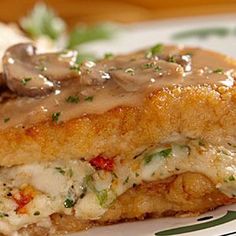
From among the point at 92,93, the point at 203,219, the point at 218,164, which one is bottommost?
the point at 203,219

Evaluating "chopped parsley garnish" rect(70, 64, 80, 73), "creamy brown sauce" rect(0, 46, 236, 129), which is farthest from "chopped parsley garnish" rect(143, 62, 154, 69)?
"chopped parsley garnish" rect(70, 64, 80, 73)

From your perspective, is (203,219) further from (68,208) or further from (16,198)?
(16,198)

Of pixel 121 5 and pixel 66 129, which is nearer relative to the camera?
pixel 66 129

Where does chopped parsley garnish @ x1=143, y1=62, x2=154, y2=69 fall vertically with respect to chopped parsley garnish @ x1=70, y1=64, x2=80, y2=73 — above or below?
above

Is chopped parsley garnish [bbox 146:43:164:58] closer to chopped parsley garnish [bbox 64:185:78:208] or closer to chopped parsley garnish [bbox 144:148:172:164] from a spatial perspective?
chopped parsley garnish [bbox 144:148:172:164]

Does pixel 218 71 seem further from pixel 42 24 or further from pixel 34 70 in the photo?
pixel 42 24

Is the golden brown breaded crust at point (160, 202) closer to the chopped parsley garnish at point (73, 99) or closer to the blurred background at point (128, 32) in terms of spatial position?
the chopped parsley garnish at point (73, 99)

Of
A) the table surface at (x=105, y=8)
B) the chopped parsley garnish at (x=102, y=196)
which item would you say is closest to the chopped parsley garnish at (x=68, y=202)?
the chopped parsley garnish at (x=102, y=196)

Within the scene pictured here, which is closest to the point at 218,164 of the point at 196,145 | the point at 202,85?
the point at 196,145
